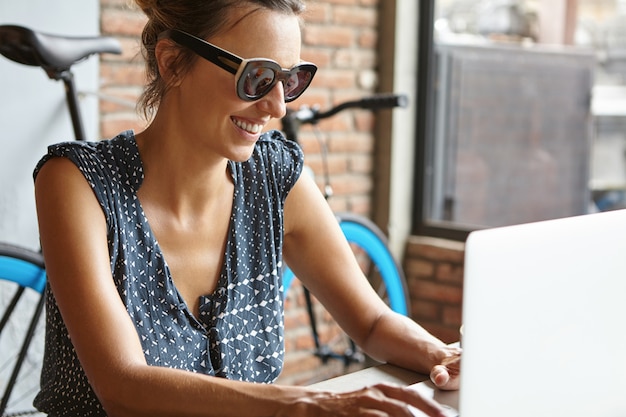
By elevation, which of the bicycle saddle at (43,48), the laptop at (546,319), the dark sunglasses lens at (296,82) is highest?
the bicycle saddle at (43,48)

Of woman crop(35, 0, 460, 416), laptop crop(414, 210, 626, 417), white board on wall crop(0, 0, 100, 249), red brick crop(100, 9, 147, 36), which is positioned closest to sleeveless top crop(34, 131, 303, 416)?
woman crop(35, 0, 460, 416)

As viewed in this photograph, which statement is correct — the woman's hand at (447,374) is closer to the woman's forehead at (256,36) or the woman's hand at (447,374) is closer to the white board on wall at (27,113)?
the woman's forehead at (256,36)

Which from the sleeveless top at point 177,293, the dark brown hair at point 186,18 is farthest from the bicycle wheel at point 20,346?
the dark brown hair at point 186,18

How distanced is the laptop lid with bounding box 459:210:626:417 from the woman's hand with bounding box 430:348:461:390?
0.26 meters

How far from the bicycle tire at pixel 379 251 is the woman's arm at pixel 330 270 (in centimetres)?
99

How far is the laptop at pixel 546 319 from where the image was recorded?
0.85 m

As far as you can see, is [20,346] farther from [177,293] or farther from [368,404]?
[368,404]

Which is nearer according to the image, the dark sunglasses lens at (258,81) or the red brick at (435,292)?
the dark sunglasses lens at (258,81)

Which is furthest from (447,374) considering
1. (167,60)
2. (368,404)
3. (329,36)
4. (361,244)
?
(329,36)

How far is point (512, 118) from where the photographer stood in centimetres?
341

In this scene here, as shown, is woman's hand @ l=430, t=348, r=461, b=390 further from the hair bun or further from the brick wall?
the brick wall

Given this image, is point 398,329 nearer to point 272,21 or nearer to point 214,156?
point 214,156

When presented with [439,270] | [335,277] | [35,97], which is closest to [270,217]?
[335,277]

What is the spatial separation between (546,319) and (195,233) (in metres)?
0.76
